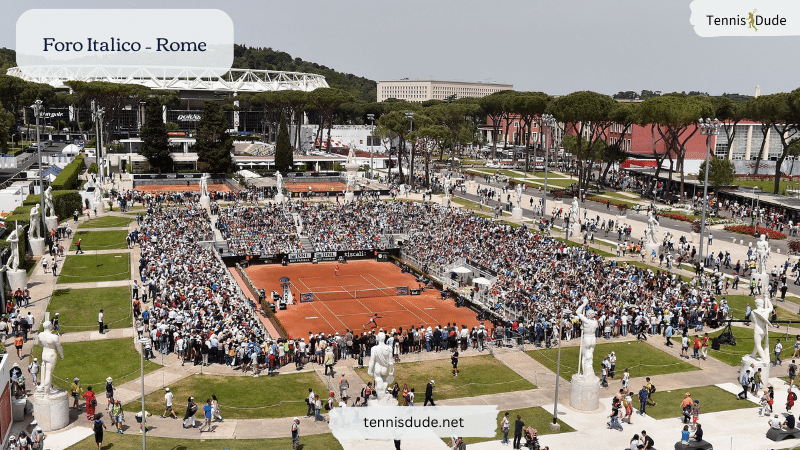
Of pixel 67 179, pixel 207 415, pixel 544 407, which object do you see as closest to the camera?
pixel 207 415

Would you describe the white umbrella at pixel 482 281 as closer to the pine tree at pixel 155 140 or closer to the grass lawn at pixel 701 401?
the grass lawn at pixel 701 401

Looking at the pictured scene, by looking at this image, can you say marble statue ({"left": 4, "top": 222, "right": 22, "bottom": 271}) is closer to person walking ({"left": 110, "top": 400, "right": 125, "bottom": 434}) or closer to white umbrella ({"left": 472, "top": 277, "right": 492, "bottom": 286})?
person walking ({"left": 110, "top": 400, "right": 125, "bottom": 434})

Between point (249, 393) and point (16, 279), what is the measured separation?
2148 centimetres

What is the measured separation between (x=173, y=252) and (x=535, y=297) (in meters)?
24.8

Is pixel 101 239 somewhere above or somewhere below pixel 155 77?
below

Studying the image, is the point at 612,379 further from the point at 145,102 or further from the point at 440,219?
the point at 145,102

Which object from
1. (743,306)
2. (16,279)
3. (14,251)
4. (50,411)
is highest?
(14,251)

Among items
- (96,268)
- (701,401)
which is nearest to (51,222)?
(96,268)

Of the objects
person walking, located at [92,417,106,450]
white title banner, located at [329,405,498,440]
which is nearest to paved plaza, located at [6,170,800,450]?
white title banner, located at [329,405,498,440]

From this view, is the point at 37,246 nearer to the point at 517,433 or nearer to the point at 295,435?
the point at 295,435

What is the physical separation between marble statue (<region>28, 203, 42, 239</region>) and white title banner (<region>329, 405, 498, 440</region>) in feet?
105

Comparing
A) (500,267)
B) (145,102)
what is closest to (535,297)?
(500,267)

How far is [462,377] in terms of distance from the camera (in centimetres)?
3108

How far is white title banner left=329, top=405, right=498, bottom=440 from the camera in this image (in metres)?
18.4
